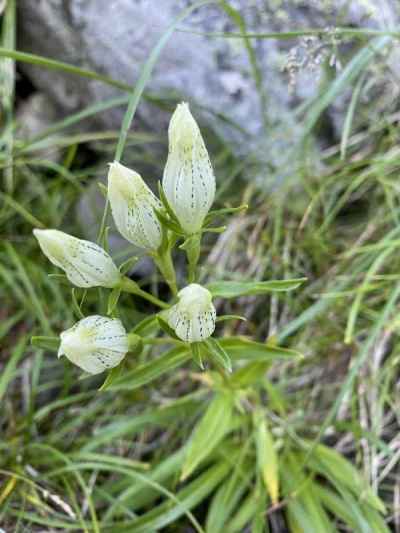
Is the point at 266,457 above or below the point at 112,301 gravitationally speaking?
below

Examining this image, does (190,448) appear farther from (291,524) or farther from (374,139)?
(374,139)

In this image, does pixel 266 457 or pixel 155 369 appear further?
pixel 266 457

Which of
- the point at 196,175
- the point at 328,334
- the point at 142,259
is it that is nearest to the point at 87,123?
the point at 142,259

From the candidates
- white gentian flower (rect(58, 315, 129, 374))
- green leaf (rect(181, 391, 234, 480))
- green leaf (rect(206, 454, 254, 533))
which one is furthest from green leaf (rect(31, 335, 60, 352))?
green leaf (rect(206, 454, 254, 533))

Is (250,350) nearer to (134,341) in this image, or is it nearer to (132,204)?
(134,341)

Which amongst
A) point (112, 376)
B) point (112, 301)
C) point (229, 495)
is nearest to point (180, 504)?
point (229, 495)

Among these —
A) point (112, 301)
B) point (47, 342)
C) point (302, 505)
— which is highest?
point (112, 301)

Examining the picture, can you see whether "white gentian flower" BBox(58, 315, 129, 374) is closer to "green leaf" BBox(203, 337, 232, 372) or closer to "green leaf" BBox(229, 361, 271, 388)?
"green leaf" BBox(203, 337, 232, 372)

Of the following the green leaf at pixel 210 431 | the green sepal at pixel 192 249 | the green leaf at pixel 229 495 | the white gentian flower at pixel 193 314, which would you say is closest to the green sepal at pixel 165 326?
the white gentian flower at pixel 193 314
